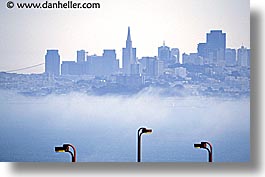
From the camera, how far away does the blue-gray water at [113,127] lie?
180 inches

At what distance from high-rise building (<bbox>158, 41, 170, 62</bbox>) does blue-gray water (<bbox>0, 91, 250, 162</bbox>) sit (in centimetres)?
29

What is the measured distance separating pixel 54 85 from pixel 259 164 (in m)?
1.68

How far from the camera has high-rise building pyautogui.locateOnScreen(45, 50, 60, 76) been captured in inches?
180

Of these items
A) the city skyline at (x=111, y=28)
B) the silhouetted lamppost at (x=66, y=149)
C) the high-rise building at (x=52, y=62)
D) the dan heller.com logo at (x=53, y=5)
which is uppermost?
the dan heller.com logo at (x=53, y=5)

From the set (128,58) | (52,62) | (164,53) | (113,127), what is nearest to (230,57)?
(164,53)

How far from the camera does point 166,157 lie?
4559 millimetres

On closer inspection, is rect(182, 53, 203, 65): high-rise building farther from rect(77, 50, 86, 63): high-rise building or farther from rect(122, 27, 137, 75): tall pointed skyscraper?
rect(77, 50, 86, 63): high-rise building

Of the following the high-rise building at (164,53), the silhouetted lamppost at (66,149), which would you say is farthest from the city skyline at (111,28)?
the silhouetted lamppost at (66,149)

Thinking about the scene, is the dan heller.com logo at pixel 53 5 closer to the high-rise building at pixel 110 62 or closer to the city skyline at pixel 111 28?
the city skyline at pixel 111 28

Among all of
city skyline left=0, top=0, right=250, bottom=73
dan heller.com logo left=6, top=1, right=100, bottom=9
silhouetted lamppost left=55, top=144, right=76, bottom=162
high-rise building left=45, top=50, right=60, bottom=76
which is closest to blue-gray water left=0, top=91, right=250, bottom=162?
silhouetted lamppost left=55, top=144, right=76, bottom=162

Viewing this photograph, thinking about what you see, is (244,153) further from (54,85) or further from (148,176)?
(54,85)

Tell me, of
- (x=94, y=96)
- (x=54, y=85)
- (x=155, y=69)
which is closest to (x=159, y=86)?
(x=155, y=69)

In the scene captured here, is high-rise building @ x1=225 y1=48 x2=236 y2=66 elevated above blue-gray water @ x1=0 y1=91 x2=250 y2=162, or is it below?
above

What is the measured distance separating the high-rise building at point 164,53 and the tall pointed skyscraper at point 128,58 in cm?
19
